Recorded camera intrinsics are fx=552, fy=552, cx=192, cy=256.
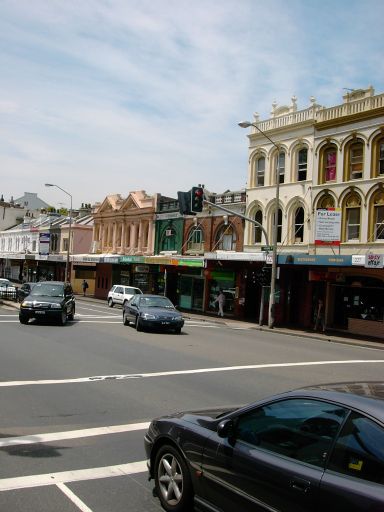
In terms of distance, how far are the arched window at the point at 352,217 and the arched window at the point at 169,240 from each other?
17.6m

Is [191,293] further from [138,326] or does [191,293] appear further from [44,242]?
[44,242]

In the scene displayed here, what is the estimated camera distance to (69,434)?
713cm

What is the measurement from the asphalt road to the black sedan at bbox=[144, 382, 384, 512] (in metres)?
0.73

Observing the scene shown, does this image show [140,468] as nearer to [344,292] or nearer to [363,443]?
[363,443]

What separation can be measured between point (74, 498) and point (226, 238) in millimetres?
33539

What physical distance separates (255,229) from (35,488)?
30562mm

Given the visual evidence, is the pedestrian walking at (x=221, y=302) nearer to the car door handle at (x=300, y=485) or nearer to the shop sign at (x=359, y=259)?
the shop sign at (x=359, y=259)

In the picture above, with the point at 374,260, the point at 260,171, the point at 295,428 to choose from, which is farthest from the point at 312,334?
the point at 295,428

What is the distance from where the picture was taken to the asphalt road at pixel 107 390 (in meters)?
5.37

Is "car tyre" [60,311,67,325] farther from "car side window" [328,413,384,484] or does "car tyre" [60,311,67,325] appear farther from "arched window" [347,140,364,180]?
"car side window" [328,413,384,484]

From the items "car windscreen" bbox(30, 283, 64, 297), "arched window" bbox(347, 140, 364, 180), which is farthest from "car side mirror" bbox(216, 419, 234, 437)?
"arched window" bbox(347, 140, 364, 180)

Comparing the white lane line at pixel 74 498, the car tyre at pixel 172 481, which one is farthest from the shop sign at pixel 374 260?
the white lane line at pixel 74 498

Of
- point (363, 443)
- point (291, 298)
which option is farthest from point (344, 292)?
point (363, 443)

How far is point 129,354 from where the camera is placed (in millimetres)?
14883
